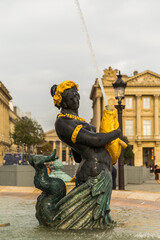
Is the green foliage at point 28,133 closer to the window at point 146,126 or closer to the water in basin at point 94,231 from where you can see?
the window at point 146,126

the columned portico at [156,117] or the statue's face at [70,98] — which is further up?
the columned portico at [156,117]

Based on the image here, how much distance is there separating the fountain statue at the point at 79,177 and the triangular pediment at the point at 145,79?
70126 millimetres

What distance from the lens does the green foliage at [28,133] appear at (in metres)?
51.2

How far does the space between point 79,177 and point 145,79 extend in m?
71.3

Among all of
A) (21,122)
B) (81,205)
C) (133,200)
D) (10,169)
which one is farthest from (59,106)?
(21,122)

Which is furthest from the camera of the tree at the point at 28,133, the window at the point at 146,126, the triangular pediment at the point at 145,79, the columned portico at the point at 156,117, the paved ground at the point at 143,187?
the window at the point at 146,126

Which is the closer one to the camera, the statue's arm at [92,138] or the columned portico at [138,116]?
the statue's arm at [92,138]

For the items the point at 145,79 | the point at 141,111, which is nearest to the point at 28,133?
the point at 141,111

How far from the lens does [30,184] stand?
1631cm

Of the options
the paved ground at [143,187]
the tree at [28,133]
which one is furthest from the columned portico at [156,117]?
the paved ground at [143,187]

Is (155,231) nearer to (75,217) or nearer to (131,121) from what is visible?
(75,217)

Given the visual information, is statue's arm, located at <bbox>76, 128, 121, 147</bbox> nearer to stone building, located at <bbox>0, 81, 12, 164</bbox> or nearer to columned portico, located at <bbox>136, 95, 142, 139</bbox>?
columned portico, located at <bbox>136, 95, 142, 139</bbox>

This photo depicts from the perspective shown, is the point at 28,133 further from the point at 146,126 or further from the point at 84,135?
the point at 84,135

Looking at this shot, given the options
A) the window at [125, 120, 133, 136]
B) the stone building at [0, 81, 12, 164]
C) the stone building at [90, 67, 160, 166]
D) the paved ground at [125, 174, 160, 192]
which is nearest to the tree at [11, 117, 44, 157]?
the stone building at [90, 67, 160, 166]
